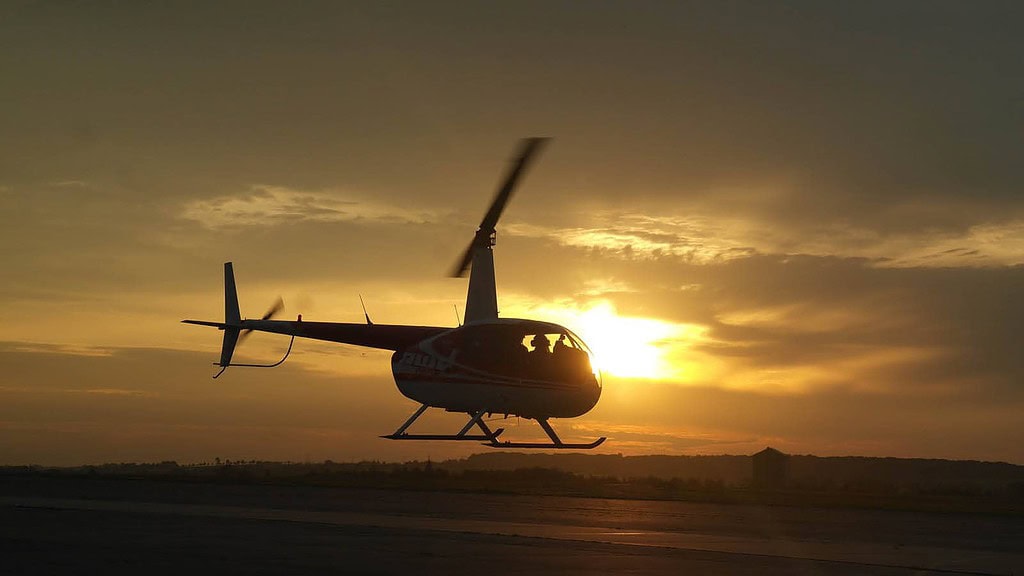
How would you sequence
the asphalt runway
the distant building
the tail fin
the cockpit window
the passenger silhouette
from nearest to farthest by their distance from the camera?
the asphalt runway, the cockpit window, the passenger silhouette, the tail fin, the distant building

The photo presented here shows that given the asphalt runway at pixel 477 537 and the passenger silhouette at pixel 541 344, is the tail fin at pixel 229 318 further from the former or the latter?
the passenger silhouette at pixel 541 344

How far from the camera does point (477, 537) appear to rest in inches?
957

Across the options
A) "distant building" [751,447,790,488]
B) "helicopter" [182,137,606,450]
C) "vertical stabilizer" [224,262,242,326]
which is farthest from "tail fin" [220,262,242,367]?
→ "distant building" [751,447,790,488]

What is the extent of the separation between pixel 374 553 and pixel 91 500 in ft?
70.4

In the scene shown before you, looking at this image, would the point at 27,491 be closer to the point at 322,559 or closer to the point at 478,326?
the point at 478,326

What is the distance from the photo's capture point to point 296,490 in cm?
4616

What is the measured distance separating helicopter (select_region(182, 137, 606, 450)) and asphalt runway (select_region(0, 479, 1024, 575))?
323 cm

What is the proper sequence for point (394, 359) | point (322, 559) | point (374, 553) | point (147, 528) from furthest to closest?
point (394, 359) → point (147, 528) → point (374, 553) → point (322, 559)

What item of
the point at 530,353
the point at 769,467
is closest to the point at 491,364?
the point at 530,353

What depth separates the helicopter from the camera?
38.7 m

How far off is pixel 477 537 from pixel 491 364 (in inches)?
585

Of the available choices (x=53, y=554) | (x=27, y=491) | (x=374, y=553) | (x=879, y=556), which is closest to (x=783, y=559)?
(x=879, y=556)

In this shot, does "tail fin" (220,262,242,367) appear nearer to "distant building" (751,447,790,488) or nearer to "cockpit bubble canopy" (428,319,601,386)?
"cockpit bubble canopy" (428,319,601,386)

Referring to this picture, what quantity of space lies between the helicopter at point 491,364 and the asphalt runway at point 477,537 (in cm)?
323
